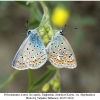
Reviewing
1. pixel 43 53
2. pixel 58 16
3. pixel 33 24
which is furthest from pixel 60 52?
pixel 58 16

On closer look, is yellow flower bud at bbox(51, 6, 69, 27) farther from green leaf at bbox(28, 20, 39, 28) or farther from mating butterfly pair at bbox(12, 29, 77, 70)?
mating butterfly pair at bbox(12, 29, 77, 70)

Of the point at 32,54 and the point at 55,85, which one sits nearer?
the point at 32,54

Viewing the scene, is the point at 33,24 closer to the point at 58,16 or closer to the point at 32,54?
the point at 32,54

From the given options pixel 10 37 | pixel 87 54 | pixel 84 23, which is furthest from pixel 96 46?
pixel 10 37

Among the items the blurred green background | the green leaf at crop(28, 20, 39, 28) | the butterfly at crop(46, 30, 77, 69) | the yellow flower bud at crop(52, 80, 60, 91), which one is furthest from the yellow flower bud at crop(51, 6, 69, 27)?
the butterfly at crop(46, 30, 77, 69)

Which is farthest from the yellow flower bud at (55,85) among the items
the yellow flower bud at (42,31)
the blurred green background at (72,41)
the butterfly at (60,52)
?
the blurred green background at (72,41)

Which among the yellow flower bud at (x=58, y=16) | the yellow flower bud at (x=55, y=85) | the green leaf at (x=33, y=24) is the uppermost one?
the yellow flower bud at (x=58, y=16)

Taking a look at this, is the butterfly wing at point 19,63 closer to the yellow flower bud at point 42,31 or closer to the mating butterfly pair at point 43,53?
the mating butterfly pair at point 43,53

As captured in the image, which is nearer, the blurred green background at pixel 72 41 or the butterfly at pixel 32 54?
the butterfly at pixel 32 54
